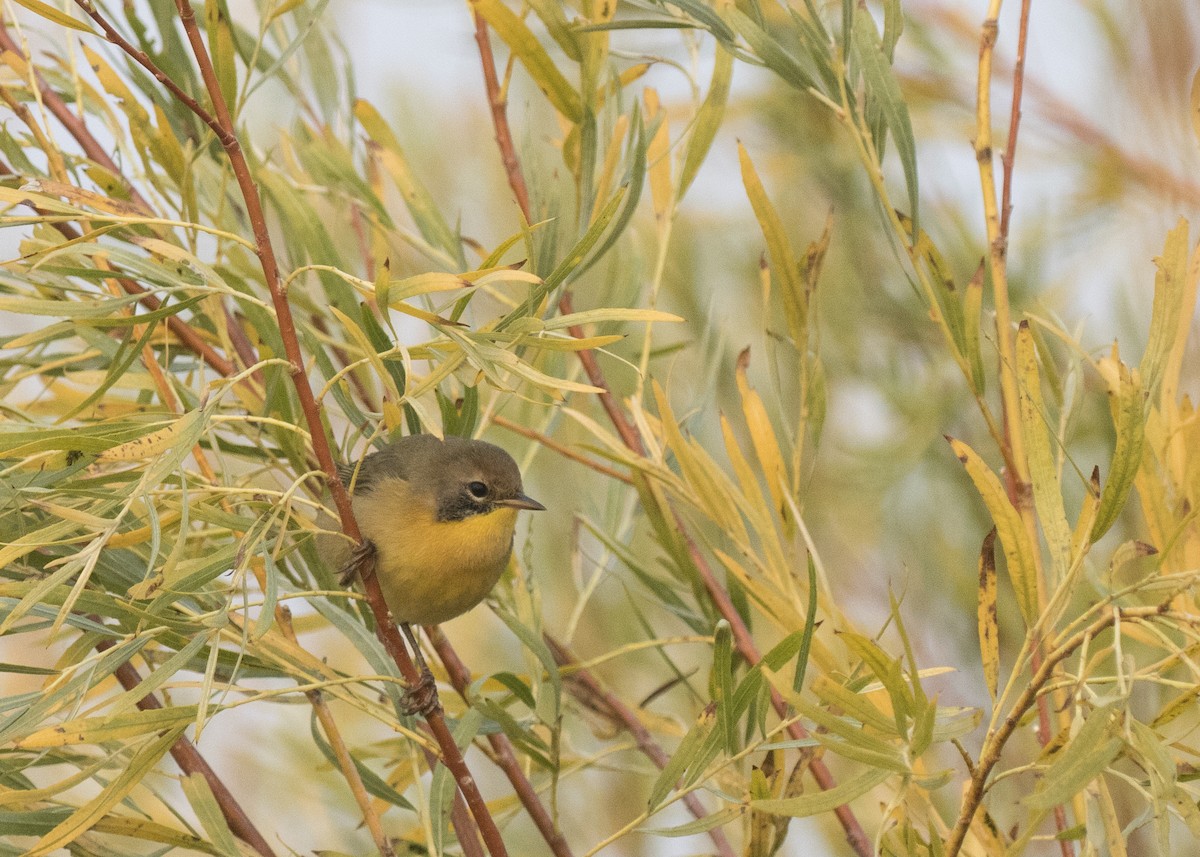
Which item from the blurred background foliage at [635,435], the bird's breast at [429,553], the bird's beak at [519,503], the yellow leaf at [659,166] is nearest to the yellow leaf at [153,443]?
the blurred background foliage at [635,435]

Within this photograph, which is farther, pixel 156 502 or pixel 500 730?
pixel 500 730

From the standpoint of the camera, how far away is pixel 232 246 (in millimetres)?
1797

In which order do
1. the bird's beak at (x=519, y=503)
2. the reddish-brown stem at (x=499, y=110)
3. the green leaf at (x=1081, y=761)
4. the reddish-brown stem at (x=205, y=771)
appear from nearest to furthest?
the green leaf at (x=1081, y=761)
the reddish-brown stem at (x=205, y=771)
the reddish-brown stem at (x=499, y=110)
the bird's beak at (x=519, y=503)

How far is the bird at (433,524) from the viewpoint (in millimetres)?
2178

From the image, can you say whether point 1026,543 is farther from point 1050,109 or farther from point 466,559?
point 1050,109

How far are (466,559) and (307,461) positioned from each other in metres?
0.63

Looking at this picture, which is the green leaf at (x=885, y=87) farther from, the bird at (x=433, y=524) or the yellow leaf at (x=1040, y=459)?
the bird at (x=433, y=524)

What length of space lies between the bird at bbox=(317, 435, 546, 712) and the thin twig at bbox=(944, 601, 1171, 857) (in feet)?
3.53

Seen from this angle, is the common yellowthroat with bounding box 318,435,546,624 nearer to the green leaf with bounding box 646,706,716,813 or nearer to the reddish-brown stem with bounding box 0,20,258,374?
the reddish-brown stem with bounding box 0,20,258,374

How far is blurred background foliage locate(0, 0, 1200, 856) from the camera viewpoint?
110 cm

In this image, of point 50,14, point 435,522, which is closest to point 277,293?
point 50,14

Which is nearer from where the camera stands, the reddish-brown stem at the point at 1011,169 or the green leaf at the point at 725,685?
the green leaf at the point at 725,685

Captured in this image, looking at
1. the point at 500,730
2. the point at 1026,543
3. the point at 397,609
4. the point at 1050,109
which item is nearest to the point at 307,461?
the point at 500,730

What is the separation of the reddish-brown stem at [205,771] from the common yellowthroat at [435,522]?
65cm
